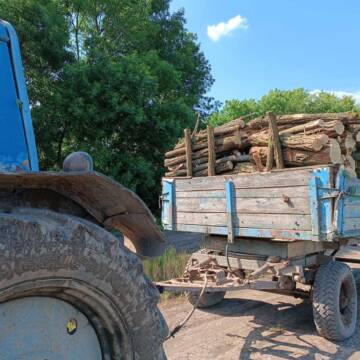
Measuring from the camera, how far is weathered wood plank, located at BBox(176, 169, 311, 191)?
4.10 metres

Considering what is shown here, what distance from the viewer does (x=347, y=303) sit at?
4.60 metres

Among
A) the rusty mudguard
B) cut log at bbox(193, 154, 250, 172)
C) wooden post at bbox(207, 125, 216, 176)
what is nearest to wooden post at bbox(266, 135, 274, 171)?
cut log at bbox(193, 154, 250, 172)

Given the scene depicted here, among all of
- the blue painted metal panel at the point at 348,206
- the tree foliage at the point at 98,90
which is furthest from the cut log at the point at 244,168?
the tree foliage at the point at 98,90

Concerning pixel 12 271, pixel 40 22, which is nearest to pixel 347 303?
pixel 12 271

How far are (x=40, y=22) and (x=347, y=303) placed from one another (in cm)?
987

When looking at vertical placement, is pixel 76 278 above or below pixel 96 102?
below

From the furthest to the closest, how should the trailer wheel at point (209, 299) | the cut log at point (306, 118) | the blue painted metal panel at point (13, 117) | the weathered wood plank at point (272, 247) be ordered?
the trailer wheel at point (209, 299)
the cut log at point (306, 118)
the weathered wood plank at point (272, 247)
the blue painted metal panel at point (13, 117)

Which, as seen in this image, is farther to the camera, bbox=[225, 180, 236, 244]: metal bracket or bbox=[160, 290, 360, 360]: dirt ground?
bbox=[225, 180, 236, 244]: metal bracket

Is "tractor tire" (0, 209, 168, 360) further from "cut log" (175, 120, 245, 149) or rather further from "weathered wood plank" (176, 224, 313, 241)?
"cut log" (175, 120, 245, 149)

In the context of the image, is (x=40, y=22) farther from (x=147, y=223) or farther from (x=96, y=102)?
(x=147, y=223)

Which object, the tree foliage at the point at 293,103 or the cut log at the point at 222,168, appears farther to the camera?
the tree foliage at the point at 293,103

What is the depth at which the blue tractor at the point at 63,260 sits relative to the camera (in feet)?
5.15

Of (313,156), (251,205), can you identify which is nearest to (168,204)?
(251,205)

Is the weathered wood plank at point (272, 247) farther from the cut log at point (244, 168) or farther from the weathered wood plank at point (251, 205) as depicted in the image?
the cut log at point (244, 168)
